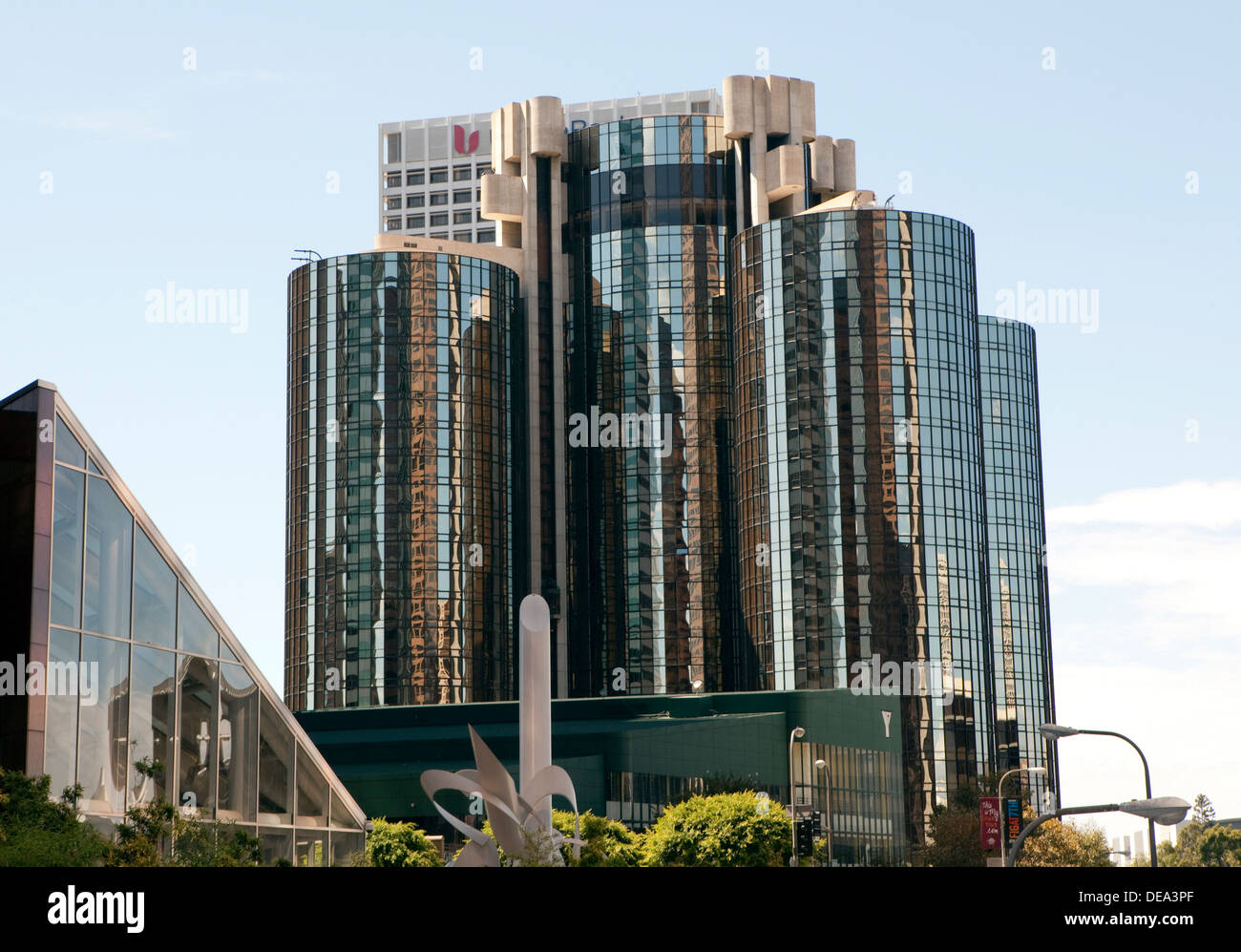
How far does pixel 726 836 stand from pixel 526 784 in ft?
120

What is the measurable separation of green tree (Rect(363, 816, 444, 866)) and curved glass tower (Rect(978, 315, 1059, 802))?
74.8 m

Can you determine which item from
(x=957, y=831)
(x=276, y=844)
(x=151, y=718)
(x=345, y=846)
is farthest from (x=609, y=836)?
(x=151, y=718)

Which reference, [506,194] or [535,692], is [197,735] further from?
[506,194]

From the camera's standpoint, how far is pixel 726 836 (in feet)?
265

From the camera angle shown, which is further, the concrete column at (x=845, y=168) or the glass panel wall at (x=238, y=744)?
the concrete column at (x=845, y=168)

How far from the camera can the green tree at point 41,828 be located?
100 feet

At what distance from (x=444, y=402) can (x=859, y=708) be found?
43.5m

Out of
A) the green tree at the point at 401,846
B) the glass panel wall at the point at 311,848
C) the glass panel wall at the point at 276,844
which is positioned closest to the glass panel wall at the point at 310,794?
the glass panel wall at the point at 311,848

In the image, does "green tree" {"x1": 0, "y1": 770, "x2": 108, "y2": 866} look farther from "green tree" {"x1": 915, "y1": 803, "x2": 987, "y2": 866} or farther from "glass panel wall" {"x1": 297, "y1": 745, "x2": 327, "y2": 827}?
"green tree" {"x1": 915, "y1": 803, "x2": 987, "y2": 866}

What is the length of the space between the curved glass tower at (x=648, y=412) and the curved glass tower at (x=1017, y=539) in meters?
33.9

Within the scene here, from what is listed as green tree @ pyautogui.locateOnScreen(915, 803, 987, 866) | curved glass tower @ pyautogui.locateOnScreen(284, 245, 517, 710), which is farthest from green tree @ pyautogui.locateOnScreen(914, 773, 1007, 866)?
curved glass tower @ pyautogui.locateOnScreen(284, 245, 517, 710)

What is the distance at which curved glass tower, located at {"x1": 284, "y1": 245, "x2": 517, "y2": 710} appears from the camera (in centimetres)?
13088

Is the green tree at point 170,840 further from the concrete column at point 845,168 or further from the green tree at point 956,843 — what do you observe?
the concrete column at point 845,168
